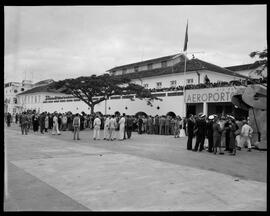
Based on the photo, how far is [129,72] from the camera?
53.1 m

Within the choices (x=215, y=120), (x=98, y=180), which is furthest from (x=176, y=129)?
(x=98, y=180)

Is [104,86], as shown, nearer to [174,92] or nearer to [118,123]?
[174,92]

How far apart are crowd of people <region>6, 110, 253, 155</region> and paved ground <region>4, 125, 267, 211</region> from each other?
2.17 meters

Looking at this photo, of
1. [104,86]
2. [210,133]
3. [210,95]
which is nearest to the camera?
[210,133]

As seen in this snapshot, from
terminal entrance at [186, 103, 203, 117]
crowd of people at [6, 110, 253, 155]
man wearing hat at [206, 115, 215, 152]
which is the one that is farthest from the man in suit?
man wearing hat at [206, 115, 215, 152]

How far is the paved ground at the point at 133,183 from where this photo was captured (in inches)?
244

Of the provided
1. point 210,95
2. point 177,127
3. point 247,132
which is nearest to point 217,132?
point 247,132

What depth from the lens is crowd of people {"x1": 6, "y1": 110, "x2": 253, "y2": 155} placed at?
14445 mm

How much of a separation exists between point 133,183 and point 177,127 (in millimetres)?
15535

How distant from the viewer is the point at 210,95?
28.1m

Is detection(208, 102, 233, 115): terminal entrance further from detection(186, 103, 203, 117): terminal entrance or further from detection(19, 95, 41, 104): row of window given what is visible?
detection(19, 95, 41, 104): row of window
